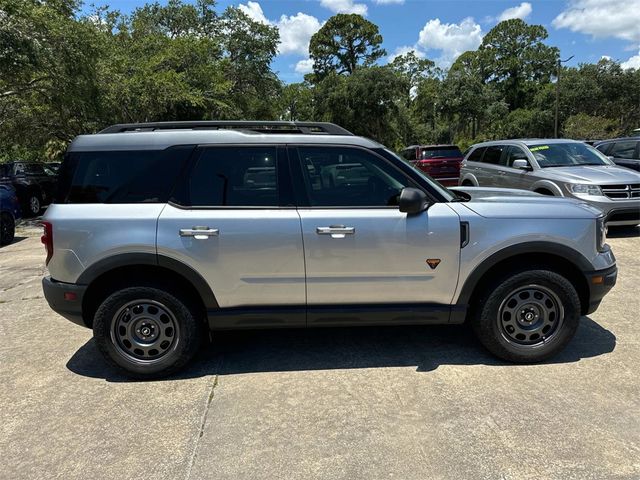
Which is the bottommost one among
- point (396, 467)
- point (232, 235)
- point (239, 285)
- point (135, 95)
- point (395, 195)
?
point (396, 467)

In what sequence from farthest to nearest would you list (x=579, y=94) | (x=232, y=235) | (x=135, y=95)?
(x=579, y=94) → (x=135, y=95) → (x=232, y=235)

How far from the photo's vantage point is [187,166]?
12.0 feet

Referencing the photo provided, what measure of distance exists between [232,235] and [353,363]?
1.43m

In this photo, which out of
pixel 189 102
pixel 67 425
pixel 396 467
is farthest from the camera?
pixel 189 102

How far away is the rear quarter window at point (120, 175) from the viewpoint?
3.62 m

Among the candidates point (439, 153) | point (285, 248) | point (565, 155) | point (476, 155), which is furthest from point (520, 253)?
point (439, 153)

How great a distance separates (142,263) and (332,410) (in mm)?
1711

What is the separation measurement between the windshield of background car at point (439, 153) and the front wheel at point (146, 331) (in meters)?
14.3

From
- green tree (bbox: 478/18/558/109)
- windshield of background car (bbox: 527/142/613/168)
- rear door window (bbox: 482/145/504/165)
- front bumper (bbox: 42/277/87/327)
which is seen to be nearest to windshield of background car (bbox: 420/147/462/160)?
rear door window (bbox: 482/145/504/165)

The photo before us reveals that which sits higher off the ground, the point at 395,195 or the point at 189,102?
the point at 189,102

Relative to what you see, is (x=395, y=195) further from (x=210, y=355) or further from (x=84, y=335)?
(x=84, y=335)

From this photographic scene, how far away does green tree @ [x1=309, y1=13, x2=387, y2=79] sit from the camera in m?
48.5

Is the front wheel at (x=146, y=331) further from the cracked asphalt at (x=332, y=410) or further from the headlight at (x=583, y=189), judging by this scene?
the headlight at (x=583, y=189)

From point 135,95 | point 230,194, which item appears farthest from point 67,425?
point 135,95
